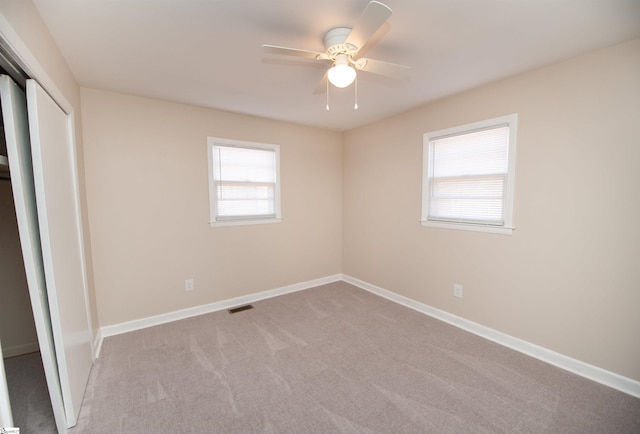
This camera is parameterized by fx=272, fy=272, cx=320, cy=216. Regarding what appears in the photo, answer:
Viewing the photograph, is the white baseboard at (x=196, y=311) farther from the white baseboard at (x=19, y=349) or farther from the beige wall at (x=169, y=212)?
the white baseboard at (x=19, y=349)

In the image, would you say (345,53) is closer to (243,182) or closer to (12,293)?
(243,182)

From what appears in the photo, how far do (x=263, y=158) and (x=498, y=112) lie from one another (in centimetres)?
269

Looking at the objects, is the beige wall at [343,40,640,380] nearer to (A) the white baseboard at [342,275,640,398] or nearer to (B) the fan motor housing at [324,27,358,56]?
(A) the white baseboard at [342,275,640,398]

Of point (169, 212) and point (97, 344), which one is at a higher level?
point (169, 212)

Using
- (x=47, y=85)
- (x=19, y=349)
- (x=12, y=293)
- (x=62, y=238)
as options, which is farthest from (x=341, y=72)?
(x=19, y=349)

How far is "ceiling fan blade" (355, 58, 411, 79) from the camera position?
5.76 feet

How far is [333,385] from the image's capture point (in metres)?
2.04

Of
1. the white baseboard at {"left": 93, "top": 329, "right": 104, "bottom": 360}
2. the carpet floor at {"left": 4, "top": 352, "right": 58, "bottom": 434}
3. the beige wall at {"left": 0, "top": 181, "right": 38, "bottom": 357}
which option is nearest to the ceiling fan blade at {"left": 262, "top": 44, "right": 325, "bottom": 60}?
the beige wall at {"left": 0, "top": 181, "right": 38, "bottom": 357}

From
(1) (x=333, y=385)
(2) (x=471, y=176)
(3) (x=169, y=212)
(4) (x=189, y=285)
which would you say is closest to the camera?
(1) (x=333, y=385)

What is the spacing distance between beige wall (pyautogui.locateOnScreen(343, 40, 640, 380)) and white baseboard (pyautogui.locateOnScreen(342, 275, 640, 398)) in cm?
5

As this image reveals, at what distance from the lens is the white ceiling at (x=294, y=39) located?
151cm

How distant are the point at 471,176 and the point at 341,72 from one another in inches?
75.0

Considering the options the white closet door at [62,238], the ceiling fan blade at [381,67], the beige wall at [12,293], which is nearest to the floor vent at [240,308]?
the white closet door at [62,238]

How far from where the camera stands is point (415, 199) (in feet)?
10.9
